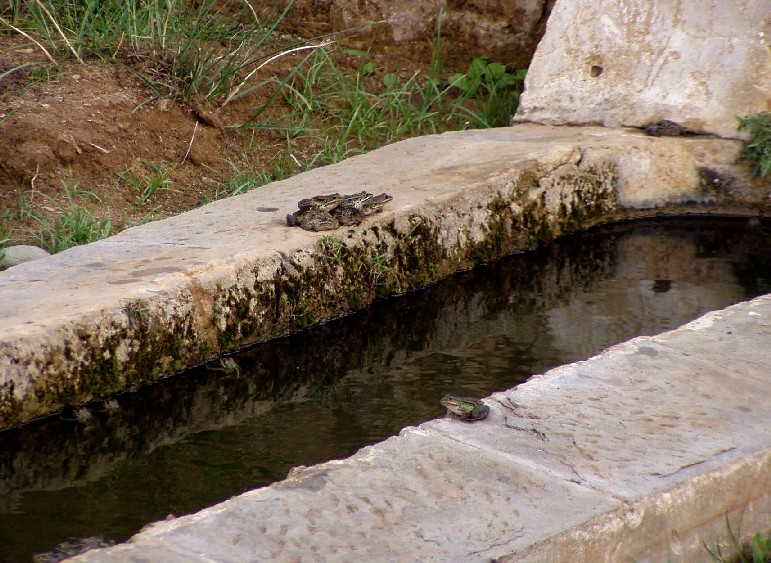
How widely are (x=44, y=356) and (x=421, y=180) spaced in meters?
2.28

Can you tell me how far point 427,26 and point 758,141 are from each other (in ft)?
8.63

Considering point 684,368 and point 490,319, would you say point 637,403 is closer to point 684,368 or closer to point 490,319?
point 684,368

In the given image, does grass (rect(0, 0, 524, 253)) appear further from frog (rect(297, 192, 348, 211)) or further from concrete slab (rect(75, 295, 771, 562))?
concrete slab (rect(75, 295, 771, 562))

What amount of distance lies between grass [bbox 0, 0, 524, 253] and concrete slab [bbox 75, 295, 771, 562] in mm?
3102

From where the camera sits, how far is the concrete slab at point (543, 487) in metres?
2.06

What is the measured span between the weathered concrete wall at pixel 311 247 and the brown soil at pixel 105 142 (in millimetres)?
718

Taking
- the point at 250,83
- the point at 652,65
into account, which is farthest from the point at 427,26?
the point at 652,65

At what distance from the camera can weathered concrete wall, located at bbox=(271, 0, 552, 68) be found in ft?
23.3

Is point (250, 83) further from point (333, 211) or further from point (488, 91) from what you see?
point (333, 211)

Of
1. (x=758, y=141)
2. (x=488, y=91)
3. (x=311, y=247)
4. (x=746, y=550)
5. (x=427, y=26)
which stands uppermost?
(x=427, y=26)

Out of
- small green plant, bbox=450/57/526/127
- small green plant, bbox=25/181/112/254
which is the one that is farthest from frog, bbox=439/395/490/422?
small green plant, bbox=450/57/526/127

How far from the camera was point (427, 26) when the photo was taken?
723cm

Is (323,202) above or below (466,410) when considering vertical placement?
above

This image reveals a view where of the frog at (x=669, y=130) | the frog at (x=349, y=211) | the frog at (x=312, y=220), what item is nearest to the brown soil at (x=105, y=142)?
the frog at (x=312, y=220)
